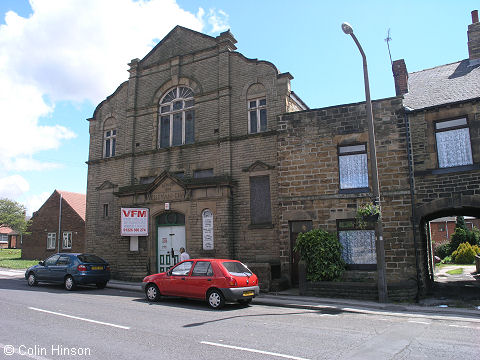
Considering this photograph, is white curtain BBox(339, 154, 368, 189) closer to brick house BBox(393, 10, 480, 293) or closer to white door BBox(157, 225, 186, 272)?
brick house BBox(393, 10, 480, 293)

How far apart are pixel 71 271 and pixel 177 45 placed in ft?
41.4

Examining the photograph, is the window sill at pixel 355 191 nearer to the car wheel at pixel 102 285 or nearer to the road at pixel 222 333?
the road at pixel 222 333

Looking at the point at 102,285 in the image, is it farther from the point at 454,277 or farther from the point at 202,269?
the point at 454,277

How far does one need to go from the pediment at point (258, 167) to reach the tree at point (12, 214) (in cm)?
3801

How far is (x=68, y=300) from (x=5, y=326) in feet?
13.2

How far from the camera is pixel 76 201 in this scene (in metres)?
36.2

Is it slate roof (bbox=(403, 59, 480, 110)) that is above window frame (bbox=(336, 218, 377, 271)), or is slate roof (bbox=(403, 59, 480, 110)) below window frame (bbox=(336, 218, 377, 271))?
above

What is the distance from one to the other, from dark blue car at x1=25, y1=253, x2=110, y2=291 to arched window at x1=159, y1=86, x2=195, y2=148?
7039 millimetres

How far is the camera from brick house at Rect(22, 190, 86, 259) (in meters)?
33.0

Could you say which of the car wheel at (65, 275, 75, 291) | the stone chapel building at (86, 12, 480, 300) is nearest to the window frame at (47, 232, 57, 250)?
the stone chapel building at (86, 12, 480, 300)

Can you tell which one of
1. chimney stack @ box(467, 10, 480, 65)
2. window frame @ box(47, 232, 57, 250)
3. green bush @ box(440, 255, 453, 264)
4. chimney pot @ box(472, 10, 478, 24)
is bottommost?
green bush @ box(440, 255, 453, 264)

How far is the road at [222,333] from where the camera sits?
5996 mm

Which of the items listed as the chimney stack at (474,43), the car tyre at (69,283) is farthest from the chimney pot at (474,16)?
the car tyre at (69,283)

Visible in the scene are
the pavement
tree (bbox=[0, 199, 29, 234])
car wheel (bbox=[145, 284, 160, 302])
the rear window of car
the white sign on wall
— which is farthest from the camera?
tree (bbox=[0, 199, 29, 234])
